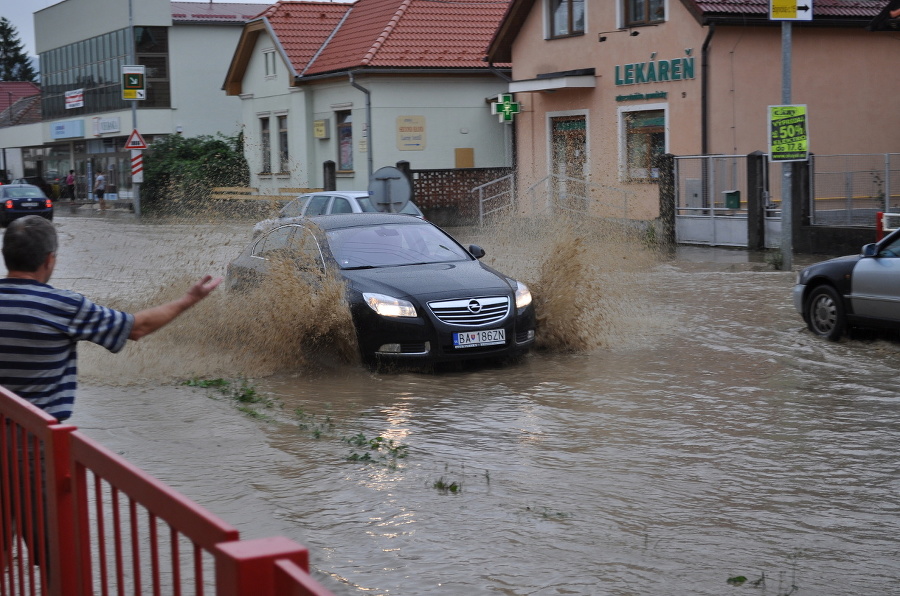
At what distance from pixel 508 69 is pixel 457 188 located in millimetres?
5332

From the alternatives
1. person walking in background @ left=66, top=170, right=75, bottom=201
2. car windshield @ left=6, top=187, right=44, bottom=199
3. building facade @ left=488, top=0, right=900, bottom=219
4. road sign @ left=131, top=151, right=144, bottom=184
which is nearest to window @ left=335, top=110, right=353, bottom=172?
building facade @ left=488, top=0, right=900, bottom=219

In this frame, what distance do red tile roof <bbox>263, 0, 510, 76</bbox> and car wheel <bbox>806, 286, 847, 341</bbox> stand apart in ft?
78.2

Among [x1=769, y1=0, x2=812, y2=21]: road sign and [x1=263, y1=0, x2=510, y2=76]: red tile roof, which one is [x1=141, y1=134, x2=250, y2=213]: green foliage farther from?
[x1=769, y1=0, x2=812, y2=21]: road sign

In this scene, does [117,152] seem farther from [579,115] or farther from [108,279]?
[108,279]

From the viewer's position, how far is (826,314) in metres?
12.2

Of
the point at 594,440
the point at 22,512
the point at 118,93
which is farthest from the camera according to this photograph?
the point at 118,93

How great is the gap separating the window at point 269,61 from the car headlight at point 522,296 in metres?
32.0

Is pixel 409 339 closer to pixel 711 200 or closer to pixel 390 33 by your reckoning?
pixel 711 200

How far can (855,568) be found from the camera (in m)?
5.20

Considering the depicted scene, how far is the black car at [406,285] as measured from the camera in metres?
10.4

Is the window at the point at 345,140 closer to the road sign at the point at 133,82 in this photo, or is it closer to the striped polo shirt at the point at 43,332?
the road sign at the point at 133,82

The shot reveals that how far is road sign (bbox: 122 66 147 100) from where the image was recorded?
42688 millimetres

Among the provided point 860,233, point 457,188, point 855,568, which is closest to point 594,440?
point 855,568

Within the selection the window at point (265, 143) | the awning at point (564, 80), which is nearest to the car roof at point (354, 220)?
the awning at point (564, 80)
